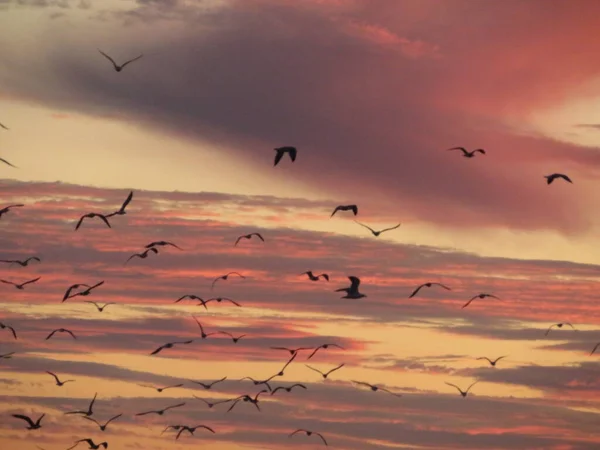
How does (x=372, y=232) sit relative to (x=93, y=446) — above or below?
above

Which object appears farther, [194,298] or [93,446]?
[93,446]

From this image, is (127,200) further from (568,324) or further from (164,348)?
(568,324)

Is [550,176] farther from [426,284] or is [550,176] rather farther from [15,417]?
[15,417]

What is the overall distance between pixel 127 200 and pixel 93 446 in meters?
31.8

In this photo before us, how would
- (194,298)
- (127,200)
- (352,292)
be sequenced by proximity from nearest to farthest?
1. (127,200)
2. (352,292)
3. (194,298)

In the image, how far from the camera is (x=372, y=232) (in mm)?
92688

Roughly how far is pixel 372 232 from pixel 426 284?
8531 mm

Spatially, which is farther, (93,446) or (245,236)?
(93,446)

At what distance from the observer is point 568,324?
108625 millimetres

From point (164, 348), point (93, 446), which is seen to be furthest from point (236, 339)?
point (93, 446)

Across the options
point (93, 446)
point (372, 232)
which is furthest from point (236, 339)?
point (372, 232)

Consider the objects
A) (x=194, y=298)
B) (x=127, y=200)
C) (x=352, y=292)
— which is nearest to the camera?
(x=127, y=200)

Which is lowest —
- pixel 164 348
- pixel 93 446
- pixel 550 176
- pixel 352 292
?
pixel 93 446

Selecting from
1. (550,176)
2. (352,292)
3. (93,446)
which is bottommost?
(93,446)
